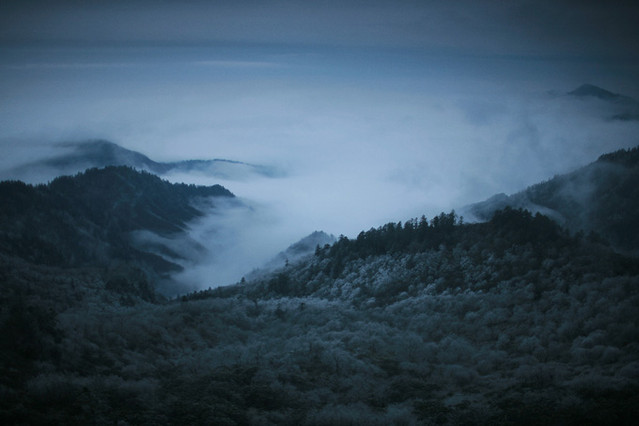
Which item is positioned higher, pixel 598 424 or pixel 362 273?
pixel 362 273

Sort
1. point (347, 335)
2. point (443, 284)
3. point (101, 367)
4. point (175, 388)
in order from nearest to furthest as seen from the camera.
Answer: point (175, 388) → point (101, 367) → point (347, 335) → point (443, 284)

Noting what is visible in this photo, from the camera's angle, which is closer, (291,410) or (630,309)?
(291,410)

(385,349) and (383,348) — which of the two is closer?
(385,349)

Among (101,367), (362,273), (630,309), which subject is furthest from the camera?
(362,273)

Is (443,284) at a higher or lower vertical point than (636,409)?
higher

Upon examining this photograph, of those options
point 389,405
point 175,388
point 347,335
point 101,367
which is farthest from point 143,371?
point 347,335

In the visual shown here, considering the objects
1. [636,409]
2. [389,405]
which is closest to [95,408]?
[389,405]

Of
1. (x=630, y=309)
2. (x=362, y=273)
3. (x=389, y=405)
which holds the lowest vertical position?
(x=389, y=405)

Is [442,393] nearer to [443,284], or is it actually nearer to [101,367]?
[101,367]

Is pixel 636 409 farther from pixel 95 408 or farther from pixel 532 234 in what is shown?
pixel 532 234
